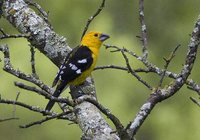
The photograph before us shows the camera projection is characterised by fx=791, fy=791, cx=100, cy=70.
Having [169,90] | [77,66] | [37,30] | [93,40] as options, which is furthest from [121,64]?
[169,90]

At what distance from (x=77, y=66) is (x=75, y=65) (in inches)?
0.7

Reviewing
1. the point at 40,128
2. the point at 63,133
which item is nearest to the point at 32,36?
the point at 63,133

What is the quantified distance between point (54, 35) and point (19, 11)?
260 mm

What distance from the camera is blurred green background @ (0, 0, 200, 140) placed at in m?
11.3

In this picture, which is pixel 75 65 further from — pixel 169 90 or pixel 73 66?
pixel 169 90

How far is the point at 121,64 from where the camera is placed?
448 inches

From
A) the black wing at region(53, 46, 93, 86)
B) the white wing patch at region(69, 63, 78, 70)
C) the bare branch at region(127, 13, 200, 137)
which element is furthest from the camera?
the white wing patch at region(69, 63, 78, 70)

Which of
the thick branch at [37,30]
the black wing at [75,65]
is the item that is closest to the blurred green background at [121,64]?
the black wing at [75,65]

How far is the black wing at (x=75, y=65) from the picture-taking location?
4.98 m

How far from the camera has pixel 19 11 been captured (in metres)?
4.61

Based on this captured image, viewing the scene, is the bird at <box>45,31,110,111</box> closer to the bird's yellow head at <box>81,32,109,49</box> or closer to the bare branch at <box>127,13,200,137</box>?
the bird's yellow head at <box>81,32,109,49</box>

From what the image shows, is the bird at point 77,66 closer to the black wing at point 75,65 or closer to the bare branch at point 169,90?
the black wing at point 75,65

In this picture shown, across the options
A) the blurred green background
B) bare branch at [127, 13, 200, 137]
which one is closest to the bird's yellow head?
bare branch at [127, 13, 200, 137]

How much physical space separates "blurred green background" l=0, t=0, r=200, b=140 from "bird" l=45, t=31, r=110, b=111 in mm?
4222
